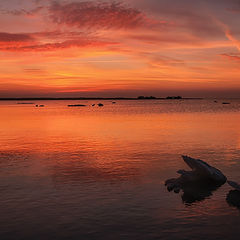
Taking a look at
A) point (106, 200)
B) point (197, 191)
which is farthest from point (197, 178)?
point (106, 200)

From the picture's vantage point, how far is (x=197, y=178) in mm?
17391

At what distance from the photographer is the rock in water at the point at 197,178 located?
1697 centimetres

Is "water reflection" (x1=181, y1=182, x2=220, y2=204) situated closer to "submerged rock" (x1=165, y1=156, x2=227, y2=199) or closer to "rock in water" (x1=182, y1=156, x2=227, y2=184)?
"submerged rock" (x1=165, y1=156, x2=227, y2=199)

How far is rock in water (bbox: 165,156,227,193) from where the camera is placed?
17.0 m

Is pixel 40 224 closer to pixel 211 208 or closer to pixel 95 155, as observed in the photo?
pixel 211 208

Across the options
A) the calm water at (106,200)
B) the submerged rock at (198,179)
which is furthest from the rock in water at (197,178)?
the calm water at (106,200)

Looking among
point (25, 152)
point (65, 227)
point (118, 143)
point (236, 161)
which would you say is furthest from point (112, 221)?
point (118, 143)

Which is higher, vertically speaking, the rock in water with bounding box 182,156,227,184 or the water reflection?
the rock in water with bounding box 182,156,227,184

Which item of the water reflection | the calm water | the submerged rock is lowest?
the calm water

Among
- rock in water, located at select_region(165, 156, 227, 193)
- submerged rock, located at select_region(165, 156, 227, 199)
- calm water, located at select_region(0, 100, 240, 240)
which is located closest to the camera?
calm water, located at select_region(0, 100, 240, 240)

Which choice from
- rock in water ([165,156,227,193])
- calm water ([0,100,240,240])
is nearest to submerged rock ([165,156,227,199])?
rock in water ([165,156,227,193])

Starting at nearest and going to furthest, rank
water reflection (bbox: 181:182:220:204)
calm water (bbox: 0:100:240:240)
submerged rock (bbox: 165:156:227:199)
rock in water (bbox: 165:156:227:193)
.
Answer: calm water (bbox: 0:100:240:240) < water reflection (bbox: 181:182:220:204) < submerged rock (bbox: 165:156:227:199) < rock in water (bbox: 165:156:227:193)

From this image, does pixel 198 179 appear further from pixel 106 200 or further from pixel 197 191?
A: pixel 106 200

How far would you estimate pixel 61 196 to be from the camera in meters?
15.4
